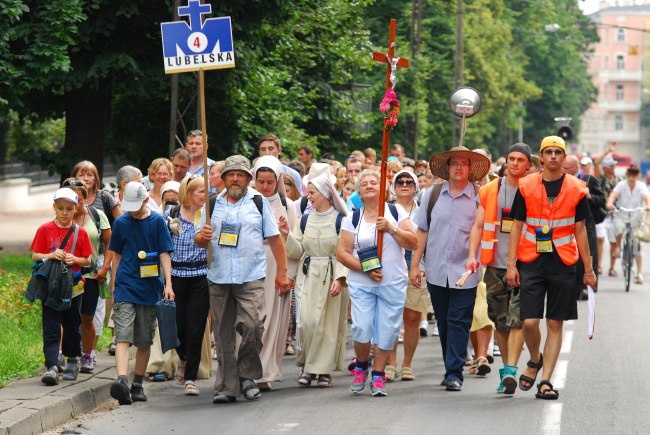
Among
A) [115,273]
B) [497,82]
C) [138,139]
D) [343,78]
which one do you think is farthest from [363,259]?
[497,82]

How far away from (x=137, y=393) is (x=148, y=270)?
98 cm

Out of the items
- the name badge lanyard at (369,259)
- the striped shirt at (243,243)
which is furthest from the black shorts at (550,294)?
the striped shirt at (243,243)

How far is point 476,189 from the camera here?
468 inches

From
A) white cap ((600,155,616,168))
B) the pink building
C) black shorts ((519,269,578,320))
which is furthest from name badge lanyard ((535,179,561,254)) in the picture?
the pink building

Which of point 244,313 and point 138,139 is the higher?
point 138,139

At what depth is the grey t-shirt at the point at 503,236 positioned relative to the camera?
11.5 m

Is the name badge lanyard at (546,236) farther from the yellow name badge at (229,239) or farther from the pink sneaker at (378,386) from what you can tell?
the yellow name badge at (229,239)

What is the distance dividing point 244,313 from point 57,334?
4.83 feet

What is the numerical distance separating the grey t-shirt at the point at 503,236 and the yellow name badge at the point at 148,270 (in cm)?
272

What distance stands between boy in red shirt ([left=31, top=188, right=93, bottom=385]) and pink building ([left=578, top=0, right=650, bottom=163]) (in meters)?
151

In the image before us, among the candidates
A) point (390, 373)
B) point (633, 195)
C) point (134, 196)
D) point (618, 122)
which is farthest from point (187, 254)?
point (618, 122)

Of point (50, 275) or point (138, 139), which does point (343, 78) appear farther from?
point (50, 275)

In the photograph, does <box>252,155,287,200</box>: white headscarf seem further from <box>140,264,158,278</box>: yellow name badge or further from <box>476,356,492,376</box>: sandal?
<box>476,356,492,376</box>: sandal

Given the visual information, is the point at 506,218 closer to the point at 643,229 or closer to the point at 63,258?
the point at 63,258
